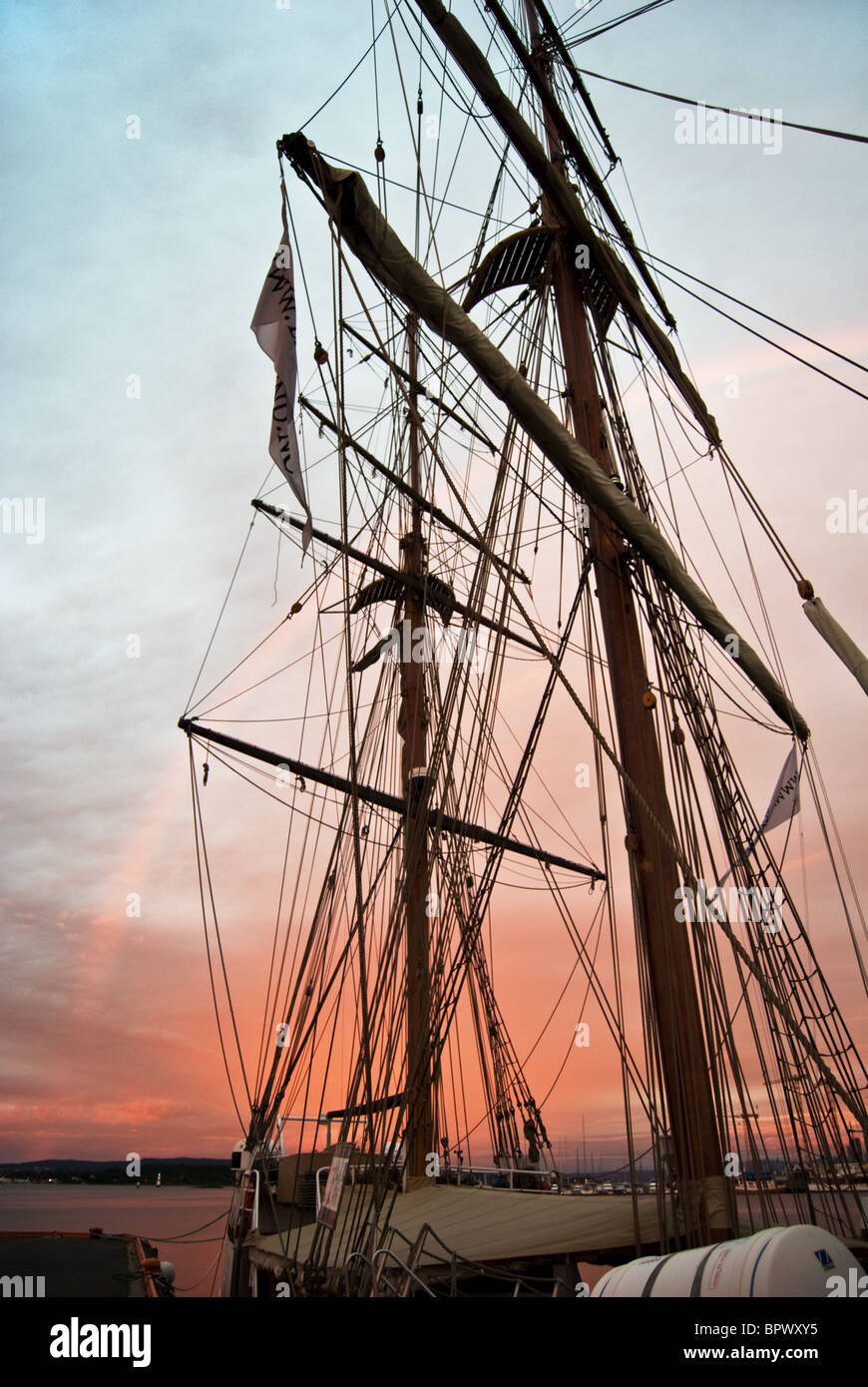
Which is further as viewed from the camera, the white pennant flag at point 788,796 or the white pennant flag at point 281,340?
the white pennant flag at point 788,796

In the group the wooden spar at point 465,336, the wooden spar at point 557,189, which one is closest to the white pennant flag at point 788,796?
the wooden spar at point 465,336

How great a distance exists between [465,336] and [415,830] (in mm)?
4522

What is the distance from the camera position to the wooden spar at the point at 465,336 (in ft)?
21.8

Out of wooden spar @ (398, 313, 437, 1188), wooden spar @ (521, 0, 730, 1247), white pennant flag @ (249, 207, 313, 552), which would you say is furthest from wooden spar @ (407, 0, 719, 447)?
white pennant flag @ (249, 207, 313, 552)

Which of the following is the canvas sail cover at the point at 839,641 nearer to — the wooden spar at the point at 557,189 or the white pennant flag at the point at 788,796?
the white pennant flag at the point at 788,796

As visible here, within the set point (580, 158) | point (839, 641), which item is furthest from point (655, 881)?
point (580, 158)

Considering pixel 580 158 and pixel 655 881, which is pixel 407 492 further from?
pixel 655 881

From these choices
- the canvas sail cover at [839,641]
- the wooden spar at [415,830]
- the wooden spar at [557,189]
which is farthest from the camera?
the wooden spar at [557,189]

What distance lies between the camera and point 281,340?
6586 mm

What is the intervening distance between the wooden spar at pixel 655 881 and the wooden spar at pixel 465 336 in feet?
2.23
